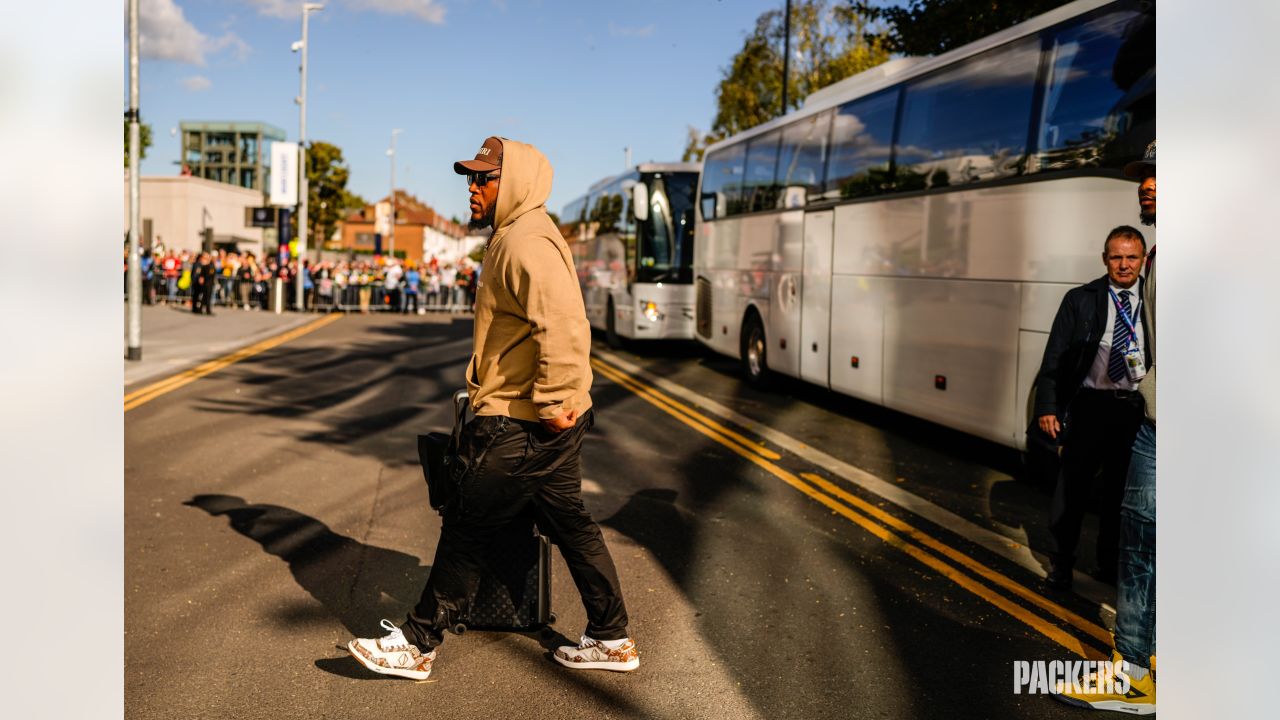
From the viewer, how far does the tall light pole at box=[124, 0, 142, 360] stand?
16.7m

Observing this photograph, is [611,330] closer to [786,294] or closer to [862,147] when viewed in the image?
[786,294]

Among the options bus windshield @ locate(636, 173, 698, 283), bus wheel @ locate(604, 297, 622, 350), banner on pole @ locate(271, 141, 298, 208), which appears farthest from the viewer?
banner on pole @ locate(271, 141, 298, 208)

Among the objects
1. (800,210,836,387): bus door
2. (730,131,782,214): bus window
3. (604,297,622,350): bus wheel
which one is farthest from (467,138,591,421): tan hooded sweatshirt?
(604,297,622,350): bus wheel

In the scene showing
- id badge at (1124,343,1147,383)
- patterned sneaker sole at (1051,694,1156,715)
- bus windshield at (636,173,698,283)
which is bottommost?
patterned sneaker sole at (1051,694,1156,715)

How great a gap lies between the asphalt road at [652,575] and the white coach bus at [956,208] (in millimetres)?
834

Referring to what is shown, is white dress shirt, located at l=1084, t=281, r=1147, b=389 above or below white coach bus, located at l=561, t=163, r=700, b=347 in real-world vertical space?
below

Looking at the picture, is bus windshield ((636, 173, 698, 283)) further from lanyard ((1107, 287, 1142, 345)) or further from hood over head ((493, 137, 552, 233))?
hood over head ((493, 137, 552, 233))

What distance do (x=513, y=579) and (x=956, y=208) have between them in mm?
6404

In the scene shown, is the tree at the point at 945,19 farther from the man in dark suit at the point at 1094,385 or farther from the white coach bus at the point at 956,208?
the man in dark suit at the point at 1094,385

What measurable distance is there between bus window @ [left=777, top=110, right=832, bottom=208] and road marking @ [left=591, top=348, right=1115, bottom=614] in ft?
9.07

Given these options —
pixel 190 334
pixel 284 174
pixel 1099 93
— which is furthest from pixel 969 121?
pixel 284 174

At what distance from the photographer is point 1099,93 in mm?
7828

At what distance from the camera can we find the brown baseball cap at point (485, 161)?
14.1 feet

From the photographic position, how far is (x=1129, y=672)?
4430 millimetres
